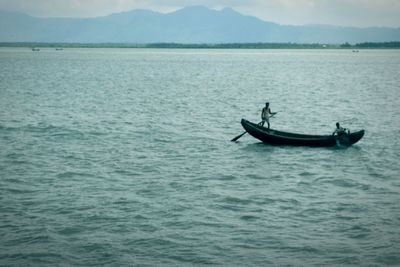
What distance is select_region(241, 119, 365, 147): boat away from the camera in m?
30.7

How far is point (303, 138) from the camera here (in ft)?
101

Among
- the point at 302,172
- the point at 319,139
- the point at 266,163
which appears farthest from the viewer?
the point at 319,139

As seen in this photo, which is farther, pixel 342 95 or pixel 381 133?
pixel 342 95

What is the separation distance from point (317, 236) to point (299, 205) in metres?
3.34

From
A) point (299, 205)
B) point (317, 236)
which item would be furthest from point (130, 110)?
point (317, 236)

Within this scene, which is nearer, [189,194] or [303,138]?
[189,194]

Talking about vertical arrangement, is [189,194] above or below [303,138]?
below

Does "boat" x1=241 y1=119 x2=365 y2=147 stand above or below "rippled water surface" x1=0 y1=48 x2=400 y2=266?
above

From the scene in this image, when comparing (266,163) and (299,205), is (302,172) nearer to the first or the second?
(266,163)

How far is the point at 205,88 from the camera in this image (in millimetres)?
79375

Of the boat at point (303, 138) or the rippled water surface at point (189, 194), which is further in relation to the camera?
the boat at point (303, 138)

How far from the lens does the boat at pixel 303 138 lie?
30.7 metres

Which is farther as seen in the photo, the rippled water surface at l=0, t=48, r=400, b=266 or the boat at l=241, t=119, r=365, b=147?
the boat at l=241, t=119, r=365, b=147

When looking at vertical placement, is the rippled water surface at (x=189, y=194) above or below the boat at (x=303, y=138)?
below
